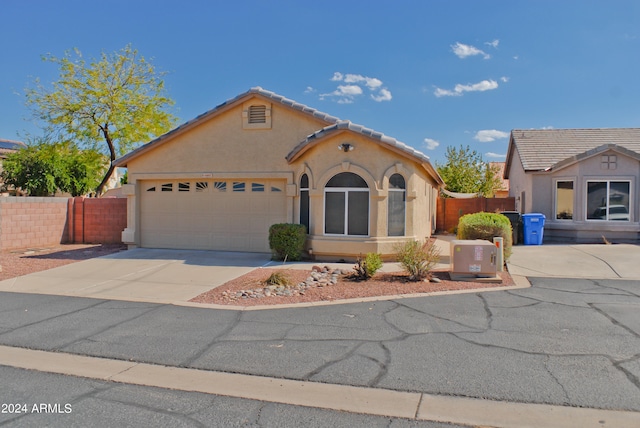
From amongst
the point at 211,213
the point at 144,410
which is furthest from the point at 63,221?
the point at 144,410

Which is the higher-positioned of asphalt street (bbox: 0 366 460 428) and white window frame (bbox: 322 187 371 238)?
white window frame (bbox: 322 187 371 238)

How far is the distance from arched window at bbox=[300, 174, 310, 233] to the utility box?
4.94m

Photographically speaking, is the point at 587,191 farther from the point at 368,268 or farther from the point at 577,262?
the point at 368,268

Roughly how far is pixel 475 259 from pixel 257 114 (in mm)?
8376

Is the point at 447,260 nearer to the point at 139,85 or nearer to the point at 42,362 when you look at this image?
the point at 42,362

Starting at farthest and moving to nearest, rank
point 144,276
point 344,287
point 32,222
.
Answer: point 32,222 < point 144,276 < point 344,287

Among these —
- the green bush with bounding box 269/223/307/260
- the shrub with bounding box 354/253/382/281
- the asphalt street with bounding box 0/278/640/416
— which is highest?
the green bush with bounding box 269/223/307/260

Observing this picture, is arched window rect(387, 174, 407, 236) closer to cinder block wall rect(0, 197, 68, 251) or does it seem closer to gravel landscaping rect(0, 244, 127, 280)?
gravel landscaping rect(0, 244, 127, 280)

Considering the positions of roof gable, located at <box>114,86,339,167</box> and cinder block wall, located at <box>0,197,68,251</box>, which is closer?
roof gable, located at <box>114,86,339,167</box>

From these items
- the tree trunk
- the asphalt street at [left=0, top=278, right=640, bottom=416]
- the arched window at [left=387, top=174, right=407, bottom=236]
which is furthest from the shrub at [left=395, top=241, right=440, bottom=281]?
the tree trunk

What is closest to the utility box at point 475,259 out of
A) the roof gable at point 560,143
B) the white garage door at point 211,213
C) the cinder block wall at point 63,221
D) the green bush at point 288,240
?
the green bush at point 288,240

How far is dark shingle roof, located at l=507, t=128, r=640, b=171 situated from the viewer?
18.3 metres

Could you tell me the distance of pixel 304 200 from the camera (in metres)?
13.8

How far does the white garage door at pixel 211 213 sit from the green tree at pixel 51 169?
13.8m
